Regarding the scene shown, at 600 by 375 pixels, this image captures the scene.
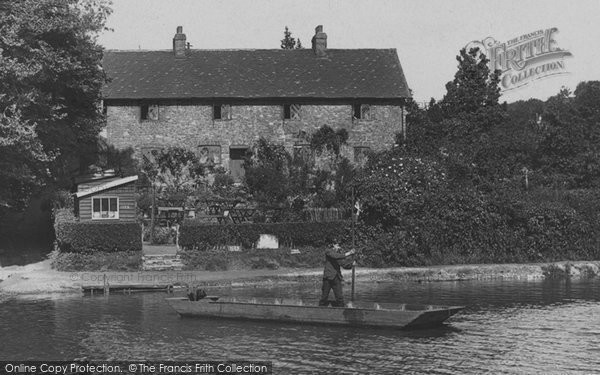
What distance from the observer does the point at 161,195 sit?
41219 millimetres

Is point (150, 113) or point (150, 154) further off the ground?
point (150, 113)

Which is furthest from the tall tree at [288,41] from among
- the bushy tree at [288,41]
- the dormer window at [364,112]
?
the dormer window at [364,112]

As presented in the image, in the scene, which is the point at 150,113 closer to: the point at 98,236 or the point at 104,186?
the point at 104,186

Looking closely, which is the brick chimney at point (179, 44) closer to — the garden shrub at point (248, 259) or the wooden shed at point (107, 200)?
the wooden shed at point (107, 200)

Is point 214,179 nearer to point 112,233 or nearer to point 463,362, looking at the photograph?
point 112,233

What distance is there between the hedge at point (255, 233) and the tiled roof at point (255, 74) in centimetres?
1407

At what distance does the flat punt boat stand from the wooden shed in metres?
14.4

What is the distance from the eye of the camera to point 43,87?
3625 cm

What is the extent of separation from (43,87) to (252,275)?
14265mm

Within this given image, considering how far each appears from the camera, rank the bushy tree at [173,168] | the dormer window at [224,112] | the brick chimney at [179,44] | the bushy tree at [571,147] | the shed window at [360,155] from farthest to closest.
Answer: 1. the brick chimney at [179,44]
2. the bushy tree at [571,147]
3. the shed window at [360,155]
4. the dormer window at [224,112]
5. the bushy tree at [173,168]

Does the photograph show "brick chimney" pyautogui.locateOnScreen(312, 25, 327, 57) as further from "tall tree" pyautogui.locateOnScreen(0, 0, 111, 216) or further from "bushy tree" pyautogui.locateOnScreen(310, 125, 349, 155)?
"tall tree" pyautogui.locateOnScreen(0, 0, 111, 216)

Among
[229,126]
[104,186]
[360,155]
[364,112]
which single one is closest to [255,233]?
[104,186]

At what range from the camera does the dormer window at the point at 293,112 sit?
47594mm

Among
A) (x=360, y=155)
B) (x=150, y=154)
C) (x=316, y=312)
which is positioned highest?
(x=150, y=154)
